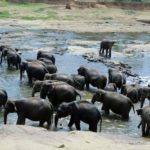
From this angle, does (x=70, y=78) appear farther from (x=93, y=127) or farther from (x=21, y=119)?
(x=21, y=119)

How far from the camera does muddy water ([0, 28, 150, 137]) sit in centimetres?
1589

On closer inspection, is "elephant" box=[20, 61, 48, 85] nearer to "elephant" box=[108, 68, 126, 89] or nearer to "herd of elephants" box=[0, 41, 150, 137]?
"herd of elephants" box=[0, 41, 150, 137]

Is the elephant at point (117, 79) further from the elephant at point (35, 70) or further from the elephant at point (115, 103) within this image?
the elephant at point (115, 103)

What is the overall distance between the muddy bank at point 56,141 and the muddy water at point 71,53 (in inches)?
74.3

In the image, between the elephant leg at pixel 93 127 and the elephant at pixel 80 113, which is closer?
the elephant at pixel 80 113

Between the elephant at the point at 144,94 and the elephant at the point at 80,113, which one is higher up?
the elephant at the point at 80,113

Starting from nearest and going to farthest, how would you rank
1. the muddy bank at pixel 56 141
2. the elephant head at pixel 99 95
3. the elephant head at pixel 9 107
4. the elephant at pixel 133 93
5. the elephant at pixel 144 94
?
the muddy bank at pixel 56 141
the elephant head at pixel 9 107
the elephant head at pixel 99 95
the elephant at pixel 144 94
the elephant at pixel 133 93

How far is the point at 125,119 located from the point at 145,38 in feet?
87.0

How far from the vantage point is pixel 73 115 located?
47.3ft

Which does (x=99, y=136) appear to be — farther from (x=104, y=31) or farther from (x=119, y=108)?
(x=104, y=31)

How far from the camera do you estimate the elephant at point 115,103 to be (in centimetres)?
1641

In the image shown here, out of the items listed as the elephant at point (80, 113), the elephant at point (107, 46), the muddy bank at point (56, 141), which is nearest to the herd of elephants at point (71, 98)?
the elephant at point (80, 113)

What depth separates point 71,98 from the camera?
17016mm

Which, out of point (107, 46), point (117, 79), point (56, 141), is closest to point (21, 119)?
point (56, 141)
